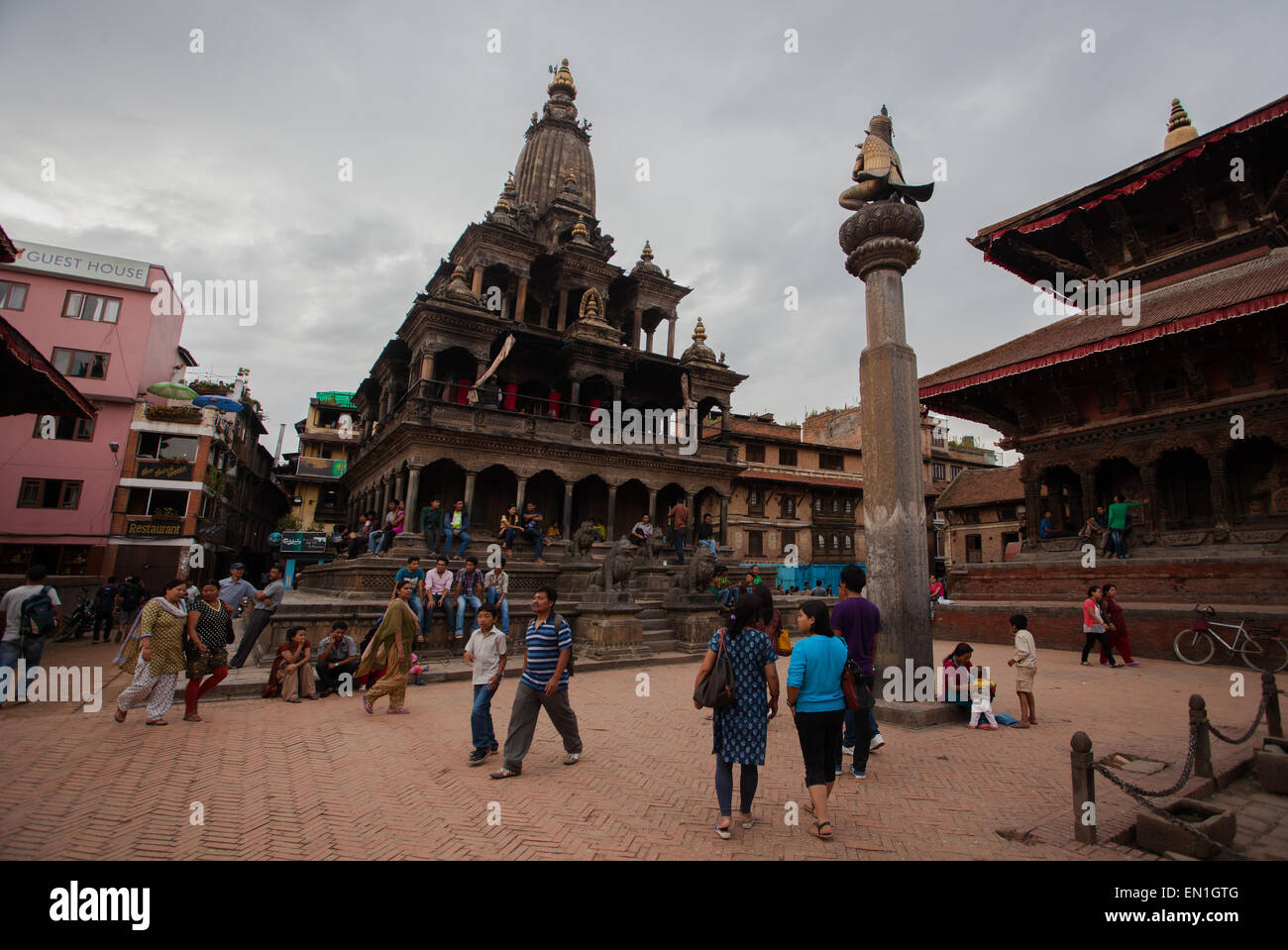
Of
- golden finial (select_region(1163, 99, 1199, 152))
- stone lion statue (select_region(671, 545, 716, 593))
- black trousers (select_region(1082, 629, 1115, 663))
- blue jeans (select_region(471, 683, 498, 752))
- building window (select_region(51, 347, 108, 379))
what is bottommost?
blue jeans (select_region(471, 683, 498, 752))

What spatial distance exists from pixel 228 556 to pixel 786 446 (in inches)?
1439

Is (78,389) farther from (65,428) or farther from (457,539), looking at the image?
(457,539)

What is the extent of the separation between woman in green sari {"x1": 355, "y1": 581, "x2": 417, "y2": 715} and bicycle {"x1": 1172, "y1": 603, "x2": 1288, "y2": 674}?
46.9ft

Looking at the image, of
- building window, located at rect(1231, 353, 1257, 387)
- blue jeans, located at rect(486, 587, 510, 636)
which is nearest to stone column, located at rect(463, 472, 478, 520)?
blue jeans, located at rect(486, 587, 510, 636)

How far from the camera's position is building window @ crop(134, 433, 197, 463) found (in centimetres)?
2881

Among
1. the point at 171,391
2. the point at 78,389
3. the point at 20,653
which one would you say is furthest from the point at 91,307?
the point at 20,653

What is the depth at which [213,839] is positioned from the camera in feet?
14.2

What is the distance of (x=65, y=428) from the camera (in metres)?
26.6

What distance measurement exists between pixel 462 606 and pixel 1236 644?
15333 millimetres

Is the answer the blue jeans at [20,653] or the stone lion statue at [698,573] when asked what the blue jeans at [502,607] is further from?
the blue jeans at [20,653]

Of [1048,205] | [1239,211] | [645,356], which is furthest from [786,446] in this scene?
[1239,211]

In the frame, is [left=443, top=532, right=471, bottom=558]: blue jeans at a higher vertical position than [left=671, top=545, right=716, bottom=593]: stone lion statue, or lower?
higher

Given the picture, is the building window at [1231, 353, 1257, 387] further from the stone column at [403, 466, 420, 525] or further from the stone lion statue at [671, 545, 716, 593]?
the stone column at [403, 466, 420, 525]

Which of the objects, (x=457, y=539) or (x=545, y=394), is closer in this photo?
(x=457, y=539)
